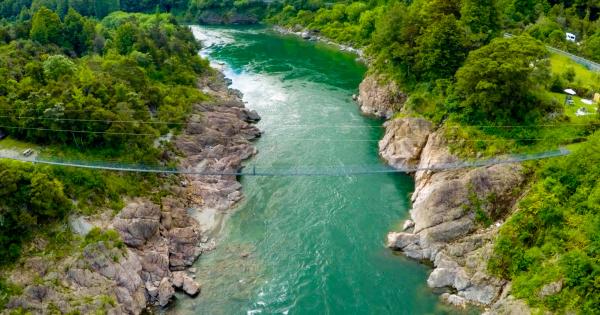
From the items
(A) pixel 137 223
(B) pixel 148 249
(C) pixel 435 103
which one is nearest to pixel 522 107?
(C) pixel 435 103

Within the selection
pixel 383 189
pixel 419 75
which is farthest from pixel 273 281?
pixel 419 75

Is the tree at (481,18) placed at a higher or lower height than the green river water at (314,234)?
higher

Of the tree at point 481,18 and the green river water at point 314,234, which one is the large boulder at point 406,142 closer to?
the green river water at point 314,234

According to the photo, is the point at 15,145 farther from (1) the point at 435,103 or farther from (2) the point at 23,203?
(1) the point at 435,103

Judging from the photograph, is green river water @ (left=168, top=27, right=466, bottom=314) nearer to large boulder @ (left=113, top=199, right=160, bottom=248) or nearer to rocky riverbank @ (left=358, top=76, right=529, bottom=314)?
rocky riverbank @ (left=358, top=76, right=529, bottom=314)

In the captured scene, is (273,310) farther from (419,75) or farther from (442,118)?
(419,75)

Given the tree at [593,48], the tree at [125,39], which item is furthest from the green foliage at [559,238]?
the tree at [125,39]
